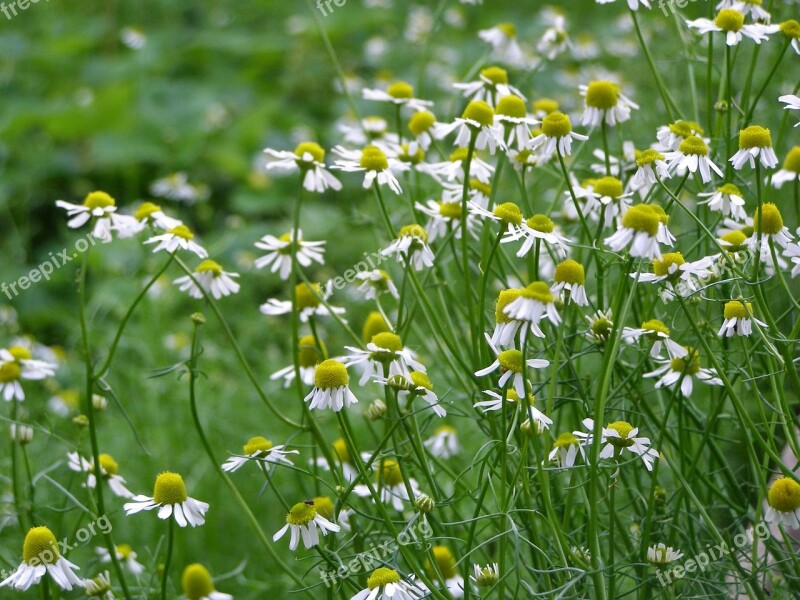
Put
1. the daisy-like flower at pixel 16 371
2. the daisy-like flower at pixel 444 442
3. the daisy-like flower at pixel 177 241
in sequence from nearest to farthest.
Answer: the daisy-like flower at pixel 177 241 < the daisy-like flower at pixel 16 371 < the daisy-like flower at pixel 444 442

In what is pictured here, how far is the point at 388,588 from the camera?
96 centimetres

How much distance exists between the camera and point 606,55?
3871 millimetres

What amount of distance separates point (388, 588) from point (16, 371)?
69cm

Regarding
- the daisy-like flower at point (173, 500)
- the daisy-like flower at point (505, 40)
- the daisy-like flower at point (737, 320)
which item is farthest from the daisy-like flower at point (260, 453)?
the daisy-like flower at point (505, 40)

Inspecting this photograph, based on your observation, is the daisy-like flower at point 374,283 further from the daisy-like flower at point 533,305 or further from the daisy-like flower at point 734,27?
the daisy-like flower at point 734,27

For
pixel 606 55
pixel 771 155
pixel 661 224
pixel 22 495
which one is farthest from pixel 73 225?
pixel 606 55

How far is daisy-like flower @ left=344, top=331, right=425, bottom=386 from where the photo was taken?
1.05 metres

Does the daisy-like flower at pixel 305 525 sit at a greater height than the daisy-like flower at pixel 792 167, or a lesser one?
lesser

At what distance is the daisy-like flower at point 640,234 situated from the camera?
2.87 feet

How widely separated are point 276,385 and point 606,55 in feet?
7.26

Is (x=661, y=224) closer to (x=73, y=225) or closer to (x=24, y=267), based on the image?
(x=73, y=225)

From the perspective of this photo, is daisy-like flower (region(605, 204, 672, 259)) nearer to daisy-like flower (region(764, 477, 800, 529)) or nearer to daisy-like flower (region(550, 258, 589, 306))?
daisy-like flower (region(550, 258, 589, 306))

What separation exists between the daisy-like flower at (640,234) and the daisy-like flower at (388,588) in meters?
0.39

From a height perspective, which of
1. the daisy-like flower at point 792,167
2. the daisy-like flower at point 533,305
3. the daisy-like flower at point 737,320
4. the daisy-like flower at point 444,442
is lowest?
the daisy-like flower at point 444,442
